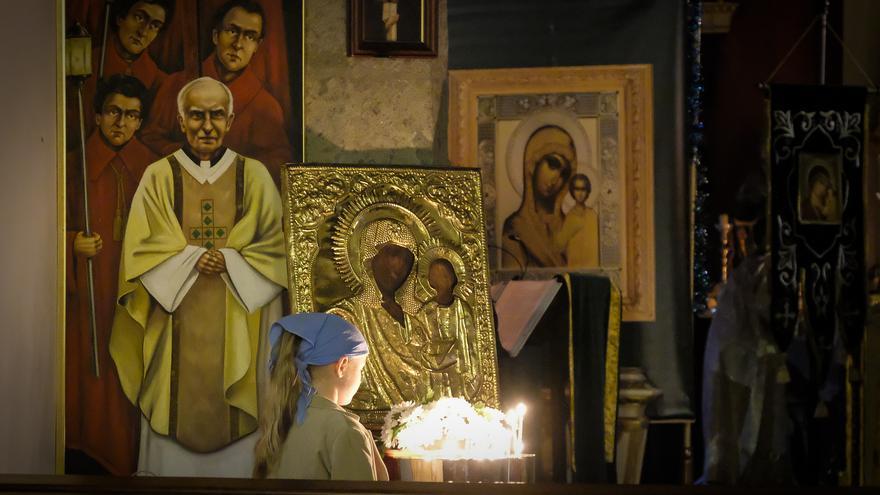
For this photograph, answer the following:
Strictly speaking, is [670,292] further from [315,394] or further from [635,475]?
[315,394]

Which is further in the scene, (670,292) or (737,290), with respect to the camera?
→ (737,290)

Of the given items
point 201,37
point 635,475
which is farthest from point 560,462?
point 201,37

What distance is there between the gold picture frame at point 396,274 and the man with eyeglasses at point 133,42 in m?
1.31

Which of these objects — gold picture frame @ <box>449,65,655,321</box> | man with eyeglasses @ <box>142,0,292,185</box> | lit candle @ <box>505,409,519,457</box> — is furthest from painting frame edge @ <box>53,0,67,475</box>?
lit candle @ <box>505,409,519,457</box>

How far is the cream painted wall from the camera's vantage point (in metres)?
6.90

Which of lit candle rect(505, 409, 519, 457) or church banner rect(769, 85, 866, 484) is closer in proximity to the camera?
lit candle rect(505, 409, 519, 457)

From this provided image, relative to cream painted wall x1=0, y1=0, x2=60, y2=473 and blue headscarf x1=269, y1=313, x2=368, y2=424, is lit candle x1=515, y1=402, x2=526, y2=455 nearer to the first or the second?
blue headscarf x1=269, y1=313, x2=368, y2=424

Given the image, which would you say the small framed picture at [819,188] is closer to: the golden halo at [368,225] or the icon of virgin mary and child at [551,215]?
the icon of virgin mary and child at [551,215]

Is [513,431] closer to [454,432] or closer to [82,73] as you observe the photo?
[454,432]

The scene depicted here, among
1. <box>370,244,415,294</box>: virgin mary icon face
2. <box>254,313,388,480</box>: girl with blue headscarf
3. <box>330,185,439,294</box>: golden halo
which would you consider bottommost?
<box>254,313,388,480</box>: girl with blue headscarf

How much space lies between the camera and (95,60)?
770 cm

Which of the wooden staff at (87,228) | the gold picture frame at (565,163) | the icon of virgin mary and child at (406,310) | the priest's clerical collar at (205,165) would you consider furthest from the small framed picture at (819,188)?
the wooden staff at (87,228)

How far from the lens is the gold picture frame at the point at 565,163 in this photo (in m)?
7.82

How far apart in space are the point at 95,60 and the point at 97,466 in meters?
2.17
